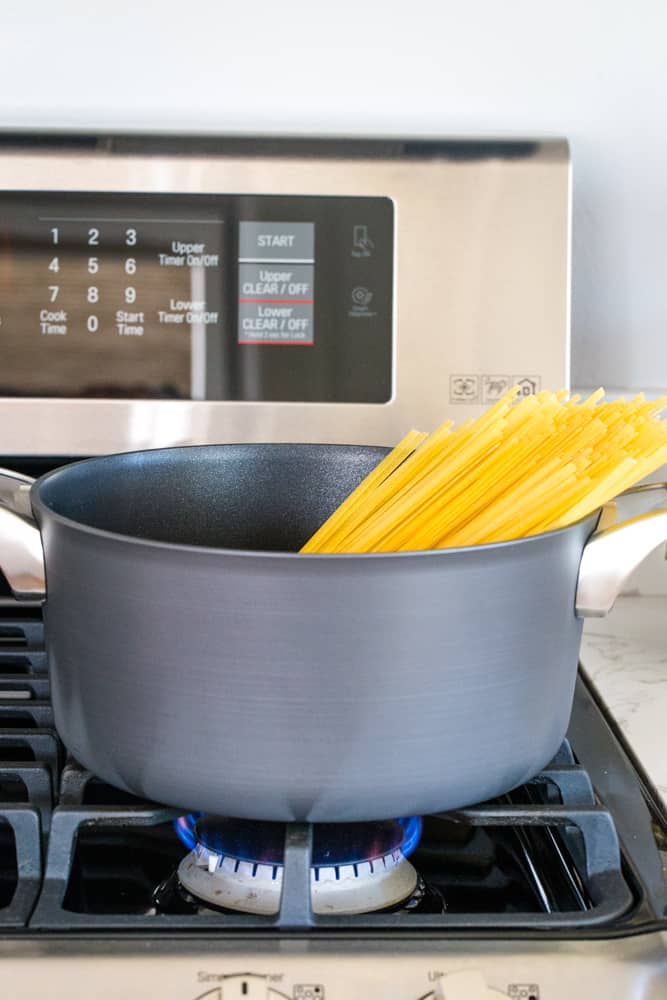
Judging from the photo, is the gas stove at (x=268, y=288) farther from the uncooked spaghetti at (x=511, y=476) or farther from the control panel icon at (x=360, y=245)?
the uncooked spaghetti at (x=511, y=476)

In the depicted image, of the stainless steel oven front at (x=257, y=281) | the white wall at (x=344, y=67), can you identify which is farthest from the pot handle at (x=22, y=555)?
the white wall at (x=344, y=67)

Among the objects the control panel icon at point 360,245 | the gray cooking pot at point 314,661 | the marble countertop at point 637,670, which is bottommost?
the marble countertop at point 637,670

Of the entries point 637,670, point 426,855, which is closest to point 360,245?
point 637,670

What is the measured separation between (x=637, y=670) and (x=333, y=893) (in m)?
0.35

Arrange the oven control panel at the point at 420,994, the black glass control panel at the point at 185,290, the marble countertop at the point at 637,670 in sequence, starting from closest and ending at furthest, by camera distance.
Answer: the oven control panel at the point at 420,994 < the marble countertop at the point at 637,670 < the black glass control panel at the point at 185,290

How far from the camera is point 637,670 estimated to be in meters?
0.77

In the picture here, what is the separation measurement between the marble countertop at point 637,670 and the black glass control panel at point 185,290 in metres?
0.28

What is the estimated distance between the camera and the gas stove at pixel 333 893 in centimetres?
43

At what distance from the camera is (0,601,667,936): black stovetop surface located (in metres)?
0.45

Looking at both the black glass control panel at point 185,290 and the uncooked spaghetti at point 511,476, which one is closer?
the uncooked spaghetti at point 511,476

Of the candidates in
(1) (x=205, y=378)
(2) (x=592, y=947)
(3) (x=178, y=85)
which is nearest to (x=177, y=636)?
(2) (x=592, y=947)

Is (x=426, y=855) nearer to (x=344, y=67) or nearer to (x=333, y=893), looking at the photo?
(x=333, y=893)

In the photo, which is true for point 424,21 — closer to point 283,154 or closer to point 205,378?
point 283,154

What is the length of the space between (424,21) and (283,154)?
0.18m
